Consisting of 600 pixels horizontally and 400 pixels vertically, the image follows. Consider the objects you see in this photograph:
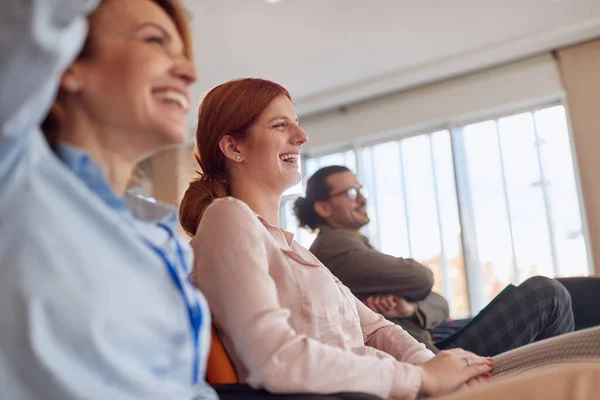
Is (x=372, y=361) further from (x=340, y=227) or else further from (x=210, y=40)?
(x=210, y=40)

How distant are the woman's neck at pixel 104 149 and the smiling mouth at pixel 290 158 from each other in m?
0.65

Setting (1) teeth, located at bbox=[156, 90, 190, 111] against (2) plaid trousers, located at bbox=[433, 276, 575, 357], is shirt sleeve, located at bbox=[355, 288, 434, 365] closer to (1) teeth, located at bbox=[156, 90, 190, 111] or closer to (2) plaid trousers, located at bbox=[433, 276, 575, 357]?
(2) plaid trousers, located at bbox=[433, 276, 575, 357]

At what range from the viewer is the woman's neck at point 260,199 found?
142cm

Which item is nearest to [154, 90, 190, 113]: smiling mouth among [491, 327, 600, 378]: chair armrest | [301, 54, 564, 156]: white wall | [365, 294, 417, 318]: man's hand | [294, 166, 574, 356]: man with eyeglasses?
[491, 327, 600, 378]: chair armrest

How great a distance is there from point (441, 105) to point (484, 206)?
3.26 ft

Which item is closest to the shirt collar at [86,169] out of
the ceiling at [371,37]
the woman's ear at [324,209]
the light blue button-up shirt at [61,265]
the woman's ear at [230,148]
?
the light blue button-up shirt at [61,265]

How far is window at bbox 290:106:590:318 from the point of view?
499 cm

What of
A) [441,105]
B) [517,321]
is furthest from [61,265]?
[441,105]

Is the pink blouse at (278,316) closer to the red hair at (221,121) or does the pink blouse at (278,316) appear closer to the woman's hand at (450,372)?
the woman's hand at (450,372)

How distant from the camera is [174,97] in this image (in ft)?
2.72

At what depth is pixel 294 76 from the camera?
5.30m

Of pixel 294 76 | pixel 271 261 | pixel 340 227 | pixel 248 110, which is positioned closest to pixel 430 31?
pixel 294 76

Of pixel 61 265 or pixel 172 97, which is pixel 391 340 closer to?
pixel 172 97

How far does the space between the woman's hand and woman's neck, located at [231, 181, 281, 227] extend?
479 mm
